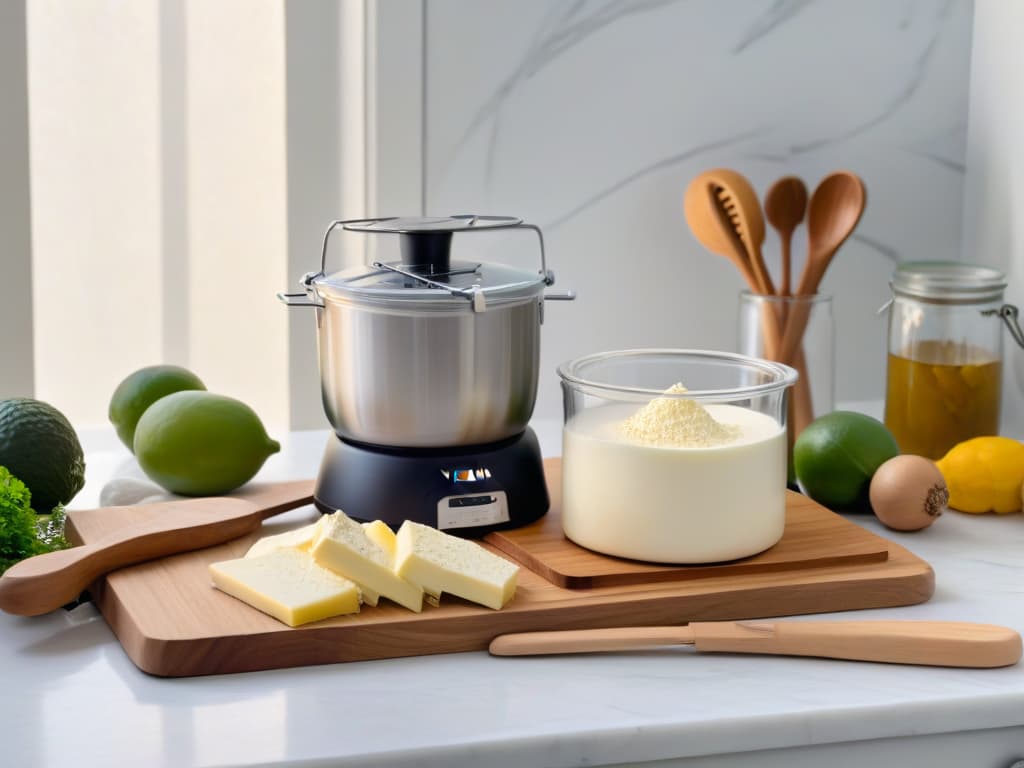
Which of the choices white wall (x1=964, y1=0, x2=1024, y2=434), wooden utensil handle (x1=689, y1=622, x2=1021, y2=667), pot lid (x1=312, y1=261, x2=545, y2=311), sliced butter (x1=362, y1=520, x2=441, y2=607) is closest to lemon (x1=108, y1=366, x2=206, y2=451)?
pot lid (x1=312, y1=261, x2=545, y2=311)

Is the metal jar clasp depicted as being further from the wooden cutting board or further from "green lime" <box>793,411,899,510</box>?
the wooden cutting board

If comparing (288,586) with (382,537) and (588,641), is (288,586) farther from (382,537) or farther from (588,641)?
(588,641)

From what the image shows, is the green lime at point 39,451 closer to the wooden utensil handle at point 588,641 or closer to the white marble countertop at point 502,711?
the white marble countertop at point 502,711

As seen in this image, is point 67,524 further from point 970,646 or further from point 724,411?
point 970,646

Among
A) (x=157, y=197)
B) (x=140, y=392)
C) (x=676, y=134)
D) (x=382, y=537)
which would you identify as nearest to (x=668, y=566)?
(x=382, y=537)

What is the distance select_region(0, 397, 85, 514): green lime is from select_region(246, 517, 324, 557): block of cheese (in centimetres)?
24

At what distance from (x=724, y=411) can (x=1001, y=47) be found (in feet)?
2.62

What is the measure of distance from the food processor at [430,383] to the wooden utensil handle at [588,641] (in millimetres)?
176

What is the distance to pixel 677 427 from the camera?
0.90m

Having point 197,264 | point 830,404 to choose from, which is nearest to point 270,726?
point 830,404

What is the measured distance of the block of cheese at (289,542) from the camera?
0.88 metres

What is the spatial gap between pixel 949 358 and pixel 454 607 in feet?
2.18

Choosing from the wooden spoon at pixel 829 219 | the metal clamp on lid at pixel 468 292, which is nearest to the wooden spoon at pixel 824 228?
the wooden spoon at pixel 829 219

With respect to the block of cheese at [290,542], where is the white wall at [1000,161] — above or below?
above
